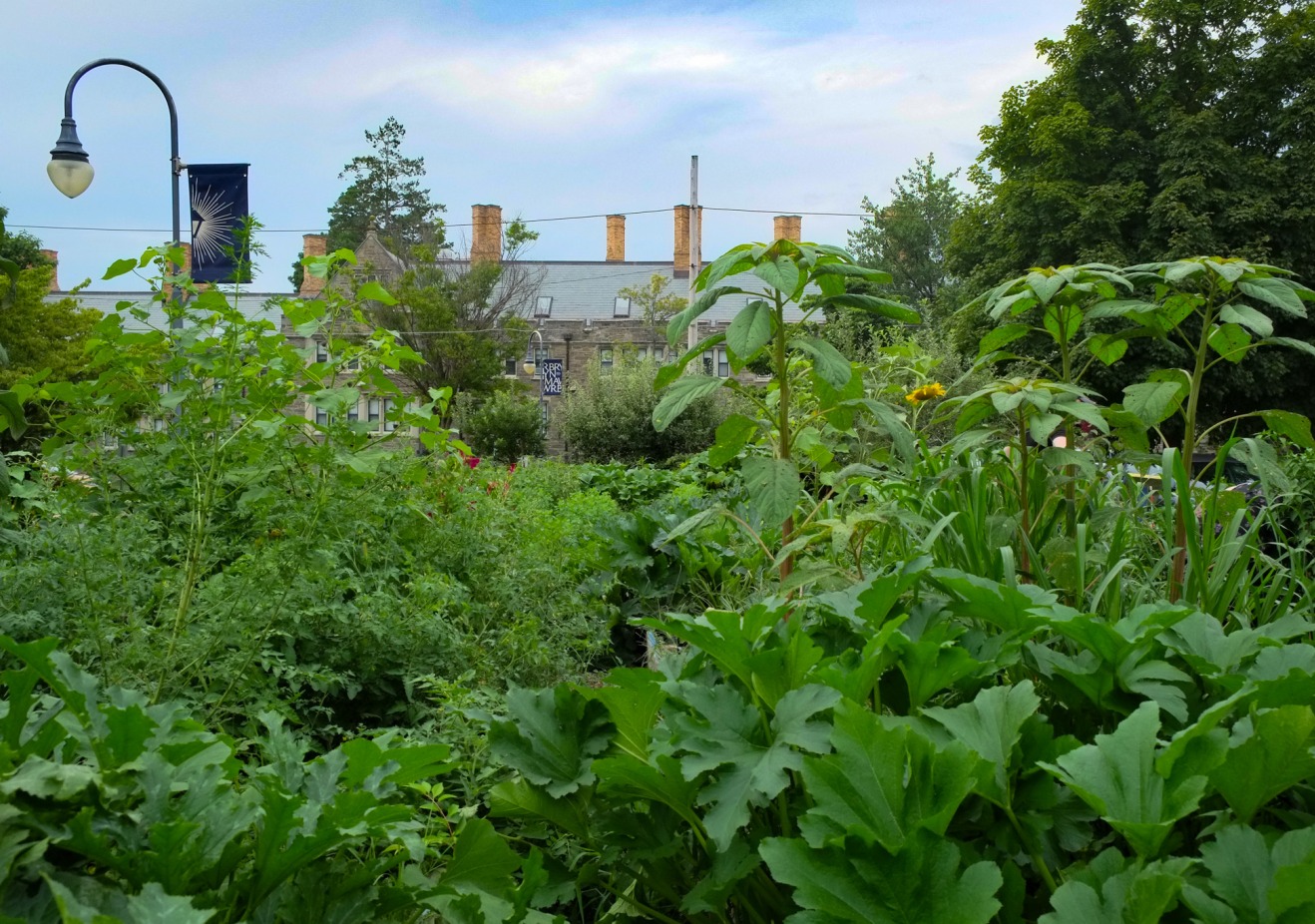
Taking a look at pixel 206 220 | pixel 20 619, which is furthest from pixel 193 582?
pixel 206 220

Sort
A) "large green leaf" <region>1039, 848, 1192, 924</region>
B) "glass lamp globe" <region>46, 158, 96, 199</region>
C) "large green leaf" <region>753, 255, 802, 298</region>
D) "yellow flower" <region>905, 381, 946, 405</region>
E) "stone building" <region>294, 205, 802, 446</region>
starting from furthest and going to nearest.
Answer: "stone building" <region>294, 205, 802, 446</region> → "glass lamp globe" <region>46, 158, 96, 199</region> → "yellow flower" <region>905, 381, 946, 405</region> → "large green leaf" <region>753, 255, 802, 298</region> → "large green leaf" <region>1039, 848, 1192, 924</region>

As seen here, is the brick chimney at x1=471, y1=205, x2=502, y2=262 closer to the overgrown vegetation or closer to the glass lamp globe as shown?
the glass lamp globe

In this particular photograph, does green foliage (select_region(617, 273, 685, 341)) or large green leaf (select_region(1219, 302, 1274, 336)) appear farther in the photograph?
green foliage (select_region(617, 273, 685, 341))

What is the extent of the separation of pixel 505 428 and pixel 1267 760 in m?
23.5

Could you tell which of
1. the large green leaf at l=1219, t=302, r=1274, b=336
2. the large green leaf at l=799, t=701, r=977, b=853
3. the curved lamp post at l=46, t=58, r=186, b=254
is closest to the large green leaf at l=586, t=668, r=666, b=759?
the large green leaf at l=799, t=701, r=977, b=853

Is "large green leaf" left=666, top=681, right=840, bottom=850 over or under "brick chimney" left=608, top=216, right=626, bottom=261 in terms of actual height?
under

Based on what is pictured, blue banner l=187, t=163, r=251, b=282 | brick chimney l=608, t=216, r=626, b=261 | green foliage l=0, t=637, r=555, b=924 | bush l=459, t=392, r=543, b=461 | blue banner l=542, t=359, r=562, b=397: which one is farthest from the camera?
brick chimney l=608, t=216, r=626, b=261

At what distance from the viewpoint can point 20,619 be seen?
2252mm

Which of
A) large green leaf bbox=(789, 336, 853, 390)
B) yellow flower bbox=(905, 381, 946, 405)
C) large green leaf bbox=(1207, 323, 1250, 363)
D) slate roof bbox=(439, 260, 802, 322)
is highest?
slate roof bbox=(439, 260, 802, 322)

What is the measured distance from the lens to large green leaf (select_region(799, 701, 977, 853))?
46.2 inches

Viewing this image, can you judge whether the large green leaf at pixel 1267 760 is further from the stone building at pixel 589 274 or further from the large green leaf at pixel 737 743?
the stone building at pixel 589 274

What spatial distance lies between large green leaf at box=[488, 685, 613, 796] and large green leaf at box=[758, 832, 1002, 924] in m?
0.53

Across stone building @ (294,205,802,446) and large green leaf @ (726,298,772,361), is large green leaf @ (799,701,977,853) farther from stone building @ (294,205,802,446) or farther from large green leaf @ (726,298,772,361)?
stone building @ (294,205,802,446)

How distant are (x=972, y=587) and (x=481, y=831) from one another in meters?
0.81
